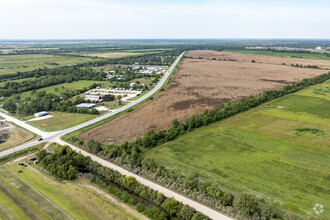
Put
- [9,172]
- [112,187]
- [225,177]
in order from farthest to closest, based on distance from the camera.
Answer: [9,172], [225,177], [112,187]

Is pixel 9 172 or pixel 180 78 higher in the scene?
pixel 180 78

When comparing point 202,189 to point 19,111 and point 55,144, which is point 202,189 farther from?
point 19,111

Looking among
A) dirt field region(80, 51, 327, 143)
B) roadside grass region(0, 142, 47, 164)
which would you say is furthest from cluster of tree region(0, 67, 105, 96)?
roadside grass region(0, 142, 47, 164)

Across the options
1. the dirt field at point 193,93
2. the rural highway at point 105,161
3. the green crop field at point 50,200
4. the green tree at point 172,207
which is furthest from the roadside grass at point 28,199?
the dirt field at point 193,93

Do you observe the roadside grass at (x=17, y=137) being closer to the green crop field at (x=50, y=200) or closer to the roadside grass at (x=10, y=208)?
the green crop field at (x=50, y=200)

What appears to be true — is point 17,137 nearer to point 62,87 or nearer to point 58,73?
point 62,87

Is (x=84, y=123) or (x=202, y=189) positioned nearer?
(x=202, y=189)

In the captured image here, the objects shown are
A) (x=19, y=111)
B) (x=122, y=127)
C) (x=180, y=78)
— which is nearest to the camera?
(x=122, y=127)

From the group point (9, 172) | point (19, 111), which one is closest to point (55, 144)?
point (9, 172)
